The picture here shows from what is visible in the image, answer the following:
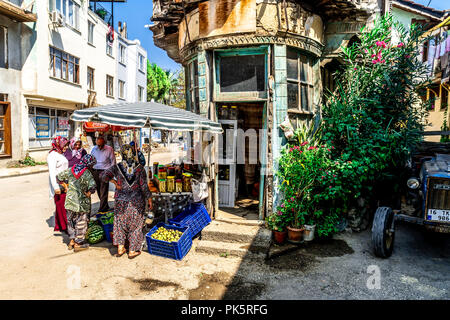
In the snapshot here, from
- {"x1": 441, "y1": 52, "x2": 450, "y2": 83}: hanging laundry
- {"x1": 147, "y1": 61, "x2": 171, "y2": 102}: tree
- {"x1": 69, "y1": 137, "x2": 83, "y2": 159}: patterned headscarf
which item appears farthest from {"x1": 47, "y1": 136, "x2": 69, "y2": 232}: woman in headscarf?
{"x1": 147, "y1": 61, "x2": 171, "y2": 102}: tree

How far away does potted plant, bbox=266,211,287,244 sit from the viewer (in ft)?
18.5

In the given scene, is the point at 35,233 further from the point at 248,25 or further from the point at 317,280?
the point at 248,25

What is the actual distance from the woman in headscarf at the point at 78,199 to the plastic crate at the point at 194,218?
1620mm

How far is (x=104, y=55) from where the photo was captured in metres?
22.8

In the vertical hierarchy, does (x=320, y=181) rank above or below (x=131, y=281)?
above

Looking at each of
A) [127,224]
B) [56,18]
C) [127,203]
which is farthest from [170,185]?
[56,18]

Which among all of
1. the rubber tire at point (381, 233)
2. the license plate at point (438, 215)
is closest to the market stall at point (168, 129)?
the rubber tire at point (381, 233)

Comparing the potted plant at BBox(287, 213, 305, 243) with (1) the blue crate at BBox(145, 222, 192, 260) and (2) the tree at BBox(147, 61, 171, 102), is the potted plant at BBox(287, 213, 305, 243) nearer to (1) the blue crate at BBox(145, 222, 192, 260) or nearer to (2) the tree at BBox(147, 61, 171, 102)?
(1) the blue crate at BBox(145, 222, 192, 260)

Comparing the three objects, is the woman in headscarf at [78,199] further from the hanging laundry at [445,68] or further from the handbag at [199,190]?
the hanging laundry at [445,68]

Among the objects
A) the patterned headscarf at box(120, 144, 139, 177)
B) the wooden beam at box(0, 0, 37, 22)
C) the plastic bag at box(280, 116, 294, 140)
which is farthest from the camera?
the wooden beam at box(0, 0, 37, 22)

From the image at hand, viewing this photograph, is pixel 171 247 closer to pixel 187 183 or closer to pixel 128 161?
pixel 187 183

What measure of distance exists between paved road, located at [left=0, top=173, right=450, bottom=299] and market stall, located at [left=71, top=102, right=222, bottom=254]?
4.07 ft

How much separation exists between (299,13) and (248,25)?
119 centimetres
